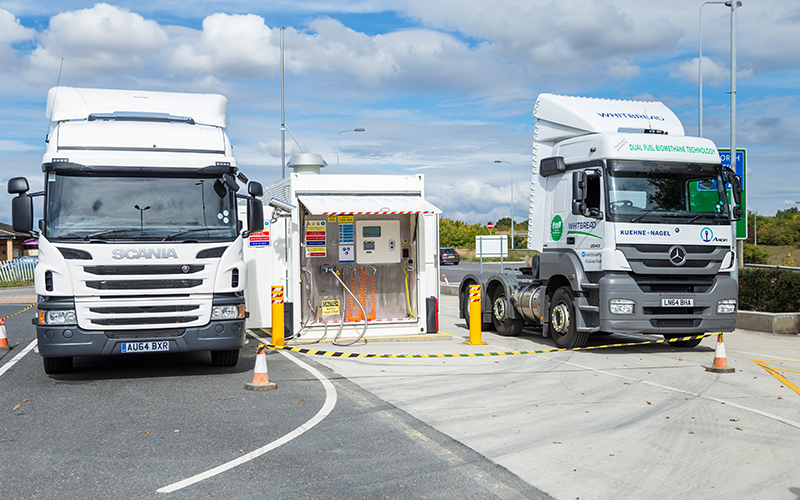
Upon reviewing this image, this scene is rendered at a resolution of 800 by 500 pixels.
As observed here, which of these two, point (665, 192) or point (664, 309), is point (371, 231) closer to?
point (665, 192)

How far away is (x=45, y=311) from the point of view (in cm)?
861

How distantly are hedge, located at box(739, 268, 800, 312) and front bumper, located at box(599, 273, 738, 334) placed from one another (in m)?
4.45

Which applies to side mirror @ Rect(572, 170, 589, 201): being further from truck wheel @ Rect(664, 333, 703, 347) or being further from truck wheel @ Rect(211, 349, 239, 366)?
truck wheel @ Rect(211, 349, 239, 366)

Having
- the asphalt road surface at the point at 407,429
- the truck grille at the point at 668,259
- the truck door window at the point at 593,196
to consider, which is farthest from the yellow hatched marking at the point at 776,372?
the truck door window at the point at 593,196

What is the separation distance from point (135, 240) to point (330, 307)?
19.1 feet

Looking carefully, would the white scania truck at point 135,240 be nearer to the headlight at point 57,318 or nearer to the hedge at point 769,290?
the headlight at point 57,318

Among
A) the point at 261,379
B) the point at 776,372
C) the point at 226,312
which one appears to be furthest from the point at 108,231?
the point at 776,372

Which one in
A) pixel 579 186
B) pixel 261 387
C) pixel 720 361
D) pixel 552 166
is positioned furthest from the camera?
pixel 552 166

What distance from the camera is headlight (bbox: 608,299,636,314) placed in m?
11.1

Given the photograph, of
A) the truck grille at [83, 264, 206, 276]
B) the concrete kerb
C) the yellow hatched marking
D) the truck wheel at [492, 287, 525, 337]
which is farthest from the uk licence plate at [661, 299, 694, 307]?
the truck grille at [83, 264, 206, 276]

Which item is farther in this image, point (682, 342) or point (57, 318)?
point (682, 342)

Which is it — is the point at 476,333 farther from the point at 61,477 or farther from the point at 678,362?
the point at 61,477

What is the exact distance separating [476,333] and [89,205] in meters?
6.99

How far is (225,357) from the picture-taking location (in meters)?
10.1
